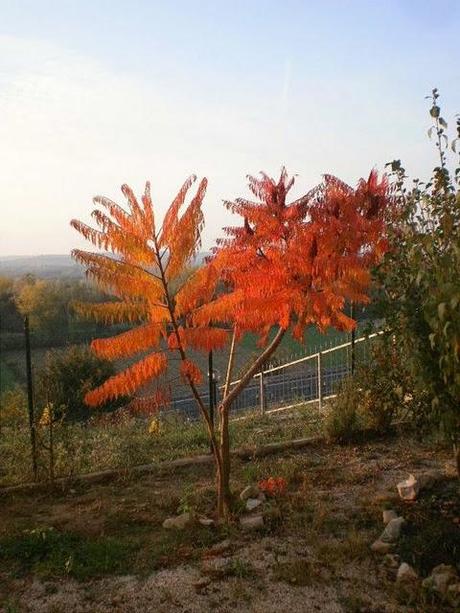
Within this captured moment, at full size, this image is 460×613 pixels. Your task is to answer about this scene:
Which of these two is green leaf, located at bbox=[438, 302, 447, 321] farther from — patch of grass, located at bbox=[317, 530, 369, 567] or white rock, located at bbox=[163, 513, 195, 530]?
white rock, located at bbox=[163, 513, 195, 530]

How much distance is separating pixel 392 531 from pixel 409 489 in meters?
1.05

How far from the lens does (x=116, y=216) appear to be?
6141 mm

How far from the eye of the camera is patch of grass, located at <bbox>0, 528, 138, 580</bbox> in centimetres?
573

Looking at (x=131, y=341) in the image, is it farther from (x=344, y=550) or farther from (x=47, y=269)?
(x=47, y=269)

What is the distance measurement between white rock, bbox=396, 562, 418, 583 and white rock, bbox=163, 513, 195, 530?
91.7 inches

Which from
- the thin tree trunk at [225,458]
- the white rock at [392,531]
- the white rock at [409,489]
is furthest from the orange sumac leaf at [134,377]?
the white rock at [409,489]

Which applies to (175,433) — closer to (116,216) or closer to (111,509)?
(111,509)

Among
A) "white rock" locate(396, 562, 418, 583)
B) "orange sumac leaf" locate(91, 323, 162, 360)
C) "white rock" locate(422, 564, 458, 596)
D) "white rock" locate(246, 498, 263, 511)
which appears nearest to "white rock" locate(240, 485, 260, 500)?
"white rock" locate(246, 498, 263, 511)

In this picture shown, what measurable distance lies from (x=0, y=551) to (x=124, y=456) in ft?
9.55

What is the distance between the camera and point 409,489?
689 cm

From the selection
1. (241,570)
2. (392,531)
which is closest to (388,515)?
(392,531)

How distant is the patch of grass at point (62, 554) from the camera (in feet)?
18.8

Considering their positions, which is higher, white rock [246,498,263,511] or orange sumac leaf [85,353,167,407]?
orange sumac leaf [85,353,167,407]

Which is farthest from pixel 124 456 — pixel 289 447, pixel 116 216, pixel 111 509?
pixel 116 216
